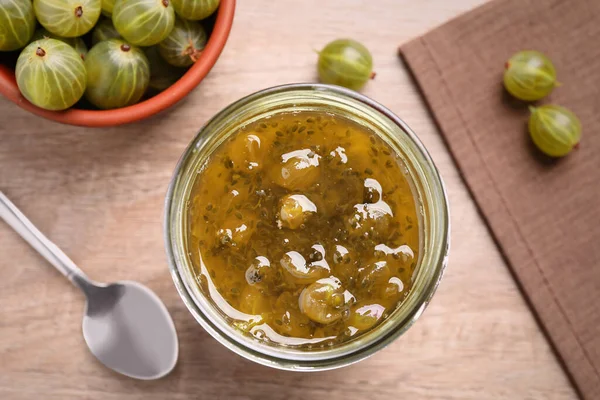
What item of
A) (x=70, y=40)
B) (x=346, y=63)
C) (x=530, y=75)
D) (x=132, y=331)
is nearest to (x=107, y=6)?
(x=70, y=40)

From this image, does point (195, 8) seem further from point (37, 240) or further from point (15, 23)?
point (37, 240)

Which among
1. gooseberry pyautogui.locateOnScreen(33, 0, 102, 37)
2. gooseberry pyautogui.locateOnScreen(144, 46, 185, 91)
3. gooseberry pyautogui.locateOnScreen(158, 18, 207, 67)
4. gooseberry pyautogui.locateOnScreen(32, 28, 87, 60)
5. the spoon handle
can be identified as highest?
gooseberry pyautogui.locateOnScreen(33, 0, 102, 37)

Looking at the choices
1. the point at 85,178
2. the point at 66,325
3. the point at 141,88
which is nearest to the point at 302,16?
the point at 141,88

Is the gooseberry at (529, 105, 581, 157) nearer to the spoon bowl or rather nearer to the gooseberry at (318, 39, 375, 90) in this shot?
the gooseberry at (318, 39, 375, 90)

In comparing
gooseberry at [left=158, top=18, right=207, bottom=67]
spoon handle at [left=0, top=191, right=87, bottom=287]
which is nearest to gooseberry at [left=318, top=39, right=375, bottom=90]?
gooseberry at [left=158, top=18, right=207, bottom=67]

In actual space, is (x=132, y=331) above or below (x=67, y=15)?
below
